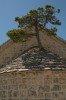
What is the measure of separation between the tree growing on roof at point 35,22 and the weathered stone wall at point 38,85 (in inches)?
106

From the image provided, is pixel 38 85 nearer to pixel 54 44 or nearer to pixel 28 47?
pixel 28 47

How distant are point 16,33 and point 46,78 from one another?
331 cm

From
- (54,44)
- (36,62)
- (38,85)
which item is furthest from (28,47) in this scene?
(38,85)

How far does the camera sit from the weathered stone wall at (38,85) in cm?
1374

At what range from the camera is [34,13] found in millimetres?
16203

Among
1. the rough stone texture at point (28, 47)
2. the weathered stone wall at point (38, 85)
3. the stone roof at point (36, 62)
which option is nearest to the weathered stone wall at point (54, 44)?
the rough stone texture at point (28, 47)

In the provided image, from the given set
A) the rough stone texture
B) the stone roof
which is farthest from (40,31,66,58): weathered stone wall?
the stone roof

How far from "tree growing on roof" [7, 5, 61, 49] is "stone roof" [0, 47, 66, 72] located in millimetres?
970

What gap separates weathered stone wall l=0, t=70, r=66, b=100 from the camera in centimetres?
1374

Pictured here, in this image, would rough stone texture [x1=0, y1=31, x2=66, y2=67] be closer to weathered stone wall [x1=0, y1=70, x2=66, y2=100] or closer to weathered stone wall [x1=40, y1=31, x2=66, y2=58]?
weathered stone wall [x1=40, y1=31, x2=66, y2=58]

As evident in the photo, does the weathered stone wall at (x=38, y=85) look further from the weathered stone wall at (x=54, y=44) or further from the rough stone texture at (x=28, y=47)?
the weathered stone wall at (x=54, y=44)

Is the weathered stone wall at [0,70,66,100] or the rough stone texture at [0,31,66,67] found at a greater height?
the rough stone texture at [0,31,66,67]

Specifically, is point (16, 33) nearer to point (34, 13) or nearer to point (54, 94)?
point (34, 13)

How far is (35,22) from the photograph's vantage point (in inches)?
645
